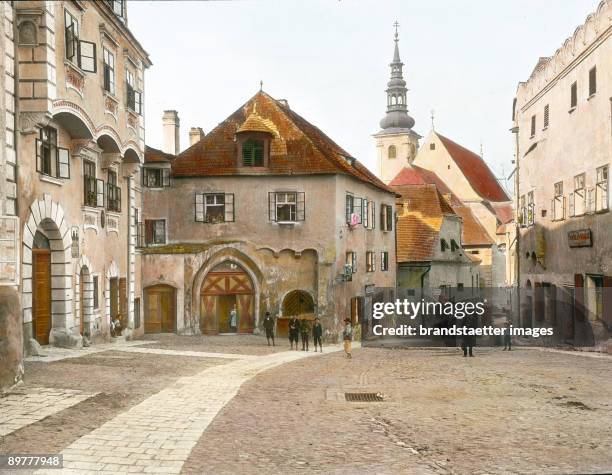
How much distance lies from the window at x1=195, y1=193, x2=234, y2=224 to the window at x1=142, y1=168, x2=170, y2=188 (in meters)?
1.14

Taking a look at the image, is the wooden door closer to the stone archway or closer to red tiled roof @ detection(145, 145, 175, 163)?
red tiled roof @ detection(145, 145, 175, 163)

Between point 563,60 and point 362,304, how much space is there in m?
16.7

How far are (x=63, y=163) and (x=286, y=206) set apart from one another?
33.8 ft

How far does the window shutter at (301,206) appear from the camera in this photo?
80.5 ft

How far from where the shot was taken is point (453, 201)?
3797 cm

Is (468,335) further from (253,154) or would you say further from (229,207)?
(253,154)

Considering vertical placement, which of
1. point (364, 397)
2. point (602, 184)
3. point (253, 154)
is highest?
point (253, 154)

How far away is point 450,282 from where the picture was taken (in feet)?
117

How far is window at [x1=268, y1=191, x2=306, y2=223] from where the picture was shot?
955 inches

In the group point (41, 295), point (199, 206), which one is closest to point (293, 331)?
point (199, 206)

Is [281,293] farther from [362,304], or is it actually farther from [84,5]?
[84,5]

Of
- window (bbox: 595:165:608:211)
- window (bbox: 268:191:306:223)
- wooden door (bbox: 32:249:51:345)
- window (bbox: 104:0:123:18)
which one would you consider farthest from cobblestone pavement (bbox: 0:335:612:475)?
window (bbox: 268:191:306:223)

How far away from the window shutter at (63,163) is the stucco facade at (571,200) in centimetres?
910

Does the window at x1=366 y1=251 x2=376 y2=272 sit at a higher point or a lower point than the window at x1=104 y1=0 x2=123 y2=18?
lower
